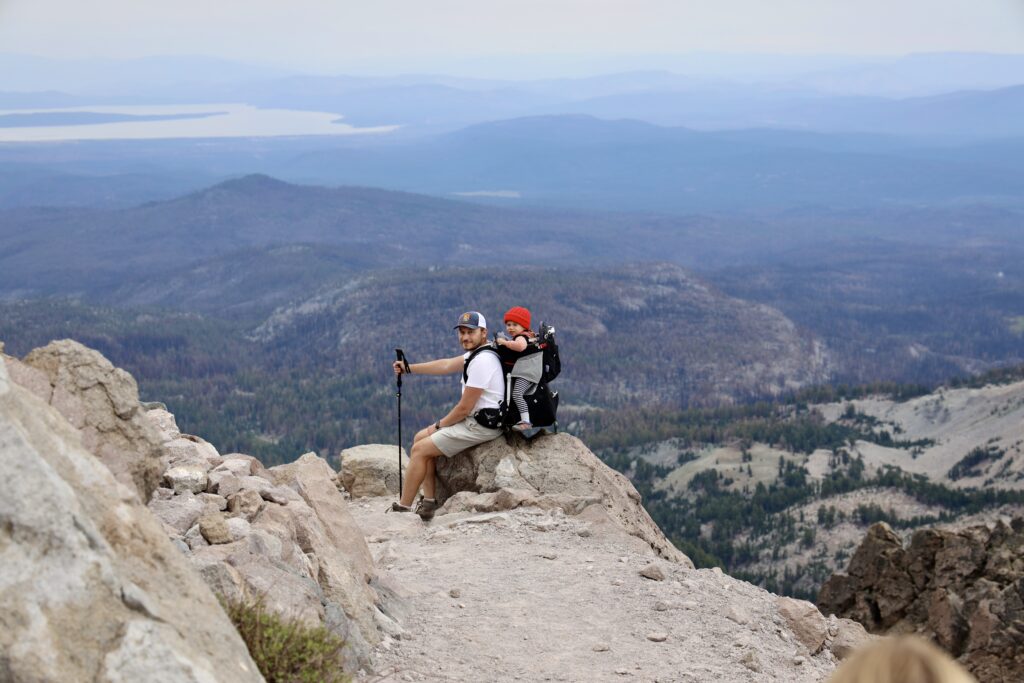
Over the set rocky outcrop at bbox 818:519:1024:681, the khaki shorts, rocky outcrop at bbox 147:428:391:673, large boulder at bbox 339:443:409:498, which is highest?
rocky outcrop at bbox 147:428:391:673

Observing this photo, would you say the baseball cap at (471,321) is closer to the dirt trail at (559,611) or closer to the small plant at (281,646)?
the dirt trail at (559,611)

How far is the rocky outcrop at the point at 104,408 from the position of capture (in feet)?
26.6

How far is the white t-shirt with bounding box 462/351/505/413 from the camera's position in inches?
563

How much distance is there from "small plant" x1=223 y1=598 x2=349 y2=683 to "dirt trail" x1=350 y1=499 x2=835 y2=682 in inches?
58.3

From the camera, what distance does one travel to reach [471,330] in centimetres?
1412

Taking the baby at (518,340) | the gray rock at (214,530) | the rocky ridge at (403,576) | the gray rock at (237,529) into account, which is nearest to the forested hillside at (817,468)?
the rocky ridge at (403,576)

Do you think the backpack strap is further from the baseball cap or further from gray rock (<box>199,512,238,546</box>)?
gray rock (<box>199,512,238,546</box>)

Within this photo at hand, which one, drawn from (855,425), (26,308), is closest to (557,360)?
(855,425)

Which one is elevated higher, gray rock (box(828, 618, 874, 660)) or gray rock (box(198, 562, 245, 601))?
gray rock (box(198, 562, 245, 601))

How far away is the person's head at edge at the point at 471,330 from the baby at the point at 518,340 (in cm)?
27

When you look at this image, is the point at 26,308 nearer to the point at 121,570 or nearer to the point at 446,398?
the point at 446,398

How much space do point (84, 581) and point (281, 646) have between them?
1931mm

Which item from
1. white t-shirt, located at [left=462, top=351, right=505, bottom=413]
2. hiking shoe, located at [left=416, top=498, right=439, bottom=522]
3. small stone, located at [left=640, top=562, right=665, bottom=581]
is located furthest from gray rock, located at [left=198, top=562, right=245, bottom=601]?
hiking shoe, located at [left=416, top=498, right=439, bottom=522]

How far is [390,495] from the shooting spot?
712 inches
